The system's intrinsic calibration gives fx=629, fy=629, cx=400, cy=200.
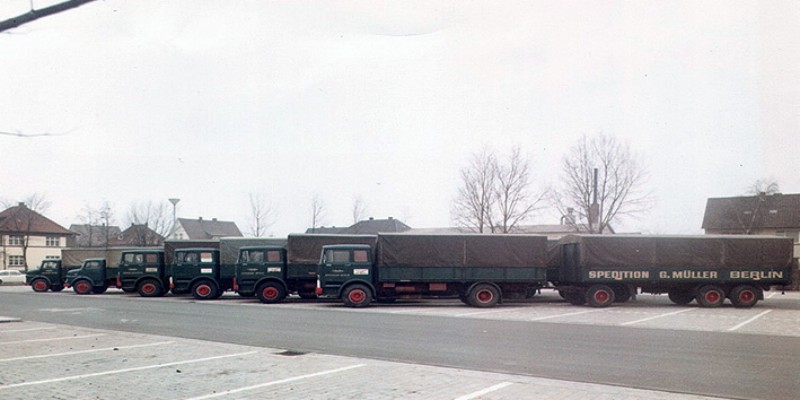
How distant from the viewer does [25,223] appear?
7131 cm

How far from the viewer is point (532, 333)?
47.9 feet

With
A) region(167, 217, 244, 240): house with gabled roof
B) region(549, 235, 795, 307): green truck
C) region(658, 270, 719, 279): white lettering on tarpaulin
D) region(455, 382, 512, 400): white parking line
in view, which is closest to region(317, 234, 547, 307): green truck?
region(549, 235, 795, 307): green truck

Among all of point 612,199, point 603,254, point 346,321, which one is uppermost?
point 612,199

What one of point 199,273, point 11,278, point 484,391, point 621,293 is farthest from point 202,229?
point 484,391

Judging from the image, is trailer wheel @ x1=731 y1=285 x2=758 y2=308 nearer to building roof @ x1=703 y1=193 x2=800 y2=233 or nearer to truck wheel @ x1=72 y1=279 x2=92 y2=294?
truck wheel @ x1=72 y1=279 x2=92 y2=294

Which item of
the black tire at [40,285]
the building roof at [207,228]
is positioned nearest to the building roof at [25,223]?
the building roof at [207,228]

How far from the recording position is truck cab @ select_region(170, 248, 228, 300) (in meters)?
27.7

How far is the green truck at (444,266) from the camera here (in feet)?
77.0

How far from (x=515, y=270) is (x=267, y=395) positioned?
17151mm

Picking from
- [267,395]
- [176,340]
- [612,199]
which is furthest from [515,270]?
[612,199]

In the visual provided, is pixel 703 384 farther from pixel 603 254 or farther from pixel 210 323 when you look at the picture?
pixel 603 254

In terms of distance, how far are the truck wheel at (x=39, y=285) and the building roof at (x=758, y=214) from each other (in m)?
52.7

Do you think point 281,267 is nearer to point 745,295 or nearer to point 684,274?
point 684,274

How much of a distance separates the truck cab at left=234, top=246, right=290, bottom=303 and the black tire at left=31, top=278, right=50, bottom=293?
17.5 metres
